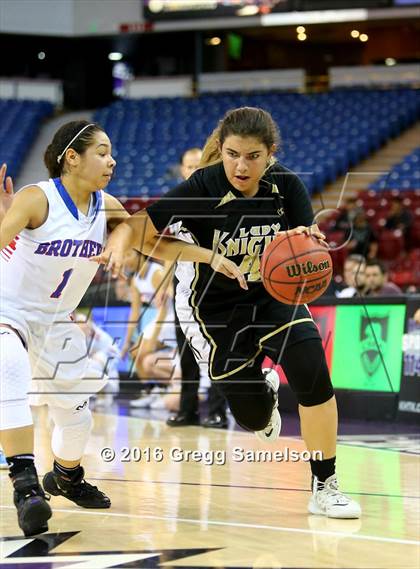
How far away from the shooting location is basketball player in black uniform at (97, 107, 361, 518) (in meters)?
4.79

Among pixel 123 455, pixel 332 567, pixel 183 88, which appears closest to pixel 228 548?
pixel 332 567

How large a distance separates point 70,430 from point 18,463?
1.93 feet

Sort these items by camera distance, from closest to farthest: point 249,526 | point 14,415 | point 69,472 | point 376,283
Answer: point 14,415
point 249,526
point 69,472
point 376,283

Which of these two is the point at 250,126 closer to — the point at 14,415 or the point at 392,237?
the point at 14,415

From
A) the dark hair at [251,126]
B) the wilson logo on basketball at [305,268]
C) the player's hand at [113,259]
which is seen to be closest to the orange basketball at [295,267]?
the wilson logo on basketball at [305,268]

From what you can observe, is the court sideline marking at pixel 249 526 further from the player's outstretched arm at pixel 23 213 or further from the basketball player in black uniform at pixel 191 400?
the basketball player in black uniform at pixel 191 400

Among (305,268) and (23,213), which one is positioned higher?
(23,213)

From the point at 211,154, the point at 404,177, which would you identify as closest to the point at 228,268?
the point at 211,154

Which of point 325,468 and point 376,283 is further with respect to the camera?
point 376,283

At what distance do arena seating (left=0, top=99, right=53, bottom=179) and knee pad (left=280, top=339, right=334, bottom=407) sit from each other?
62.7ft

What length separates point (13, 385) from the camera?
4.56m

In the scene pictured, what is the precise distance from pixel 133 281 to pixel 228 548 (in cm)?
634

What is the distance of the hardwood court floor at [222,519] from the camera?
400cm

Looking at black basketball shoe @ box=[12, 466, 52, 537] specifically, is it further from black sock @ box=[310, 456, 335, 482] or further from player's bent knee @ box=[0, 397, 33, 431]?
black sock @ box=[310, 456, 335, 482]
